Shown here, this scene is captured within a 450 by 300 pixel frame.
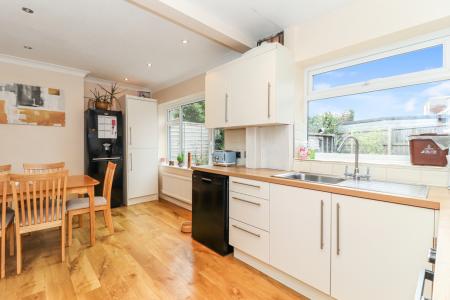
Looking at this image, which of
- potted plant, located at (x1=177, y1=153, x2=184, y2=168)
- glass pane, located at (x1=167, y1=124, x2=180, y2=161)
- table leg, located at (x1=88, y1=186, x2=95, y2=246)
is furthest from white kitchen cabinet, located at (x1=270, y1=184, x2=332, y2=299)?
glass pane, located at (x1=167, y1=124, x2=180, y2=161)

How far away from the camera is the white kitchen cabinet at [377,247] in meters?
1.21

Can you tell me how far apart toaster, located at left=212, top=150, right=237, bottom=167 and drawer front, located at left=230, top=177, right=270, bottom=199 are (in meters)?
0.60

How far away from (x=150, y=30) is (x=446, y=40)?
265 centimetres

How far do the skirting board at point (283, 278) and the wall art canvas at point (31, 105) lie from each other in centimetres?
357

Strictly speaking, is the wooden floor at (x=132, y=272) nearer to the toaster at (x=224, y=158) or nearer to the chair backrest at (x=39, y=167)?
the chair backrest at (x=39, y=167)

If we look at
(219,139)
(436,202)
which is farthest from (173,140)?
(436,202)

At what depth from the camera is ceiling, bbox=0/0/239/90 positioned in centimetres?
209

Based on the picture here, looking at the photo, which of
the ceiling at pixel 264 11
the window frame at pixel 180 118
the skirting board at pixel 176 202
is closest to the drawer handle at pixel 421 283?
the ceiling at pixel 264 11

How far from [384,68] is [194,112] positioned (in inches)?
113

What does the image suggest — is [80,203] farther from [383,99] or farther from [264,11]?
[383,99]

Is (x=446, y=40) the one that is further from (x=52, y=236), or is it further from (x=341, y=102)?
(x=52, y=236)

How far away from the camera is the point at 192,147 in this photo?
4.13 m

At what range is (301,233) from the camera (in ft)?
5.53

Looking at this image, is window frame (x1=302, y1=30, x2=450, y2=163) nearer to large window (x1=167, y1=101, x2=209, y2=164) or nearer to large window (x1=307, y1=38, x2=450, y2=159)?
large window (x1=307, y1=38, x2=450, y2=159)
